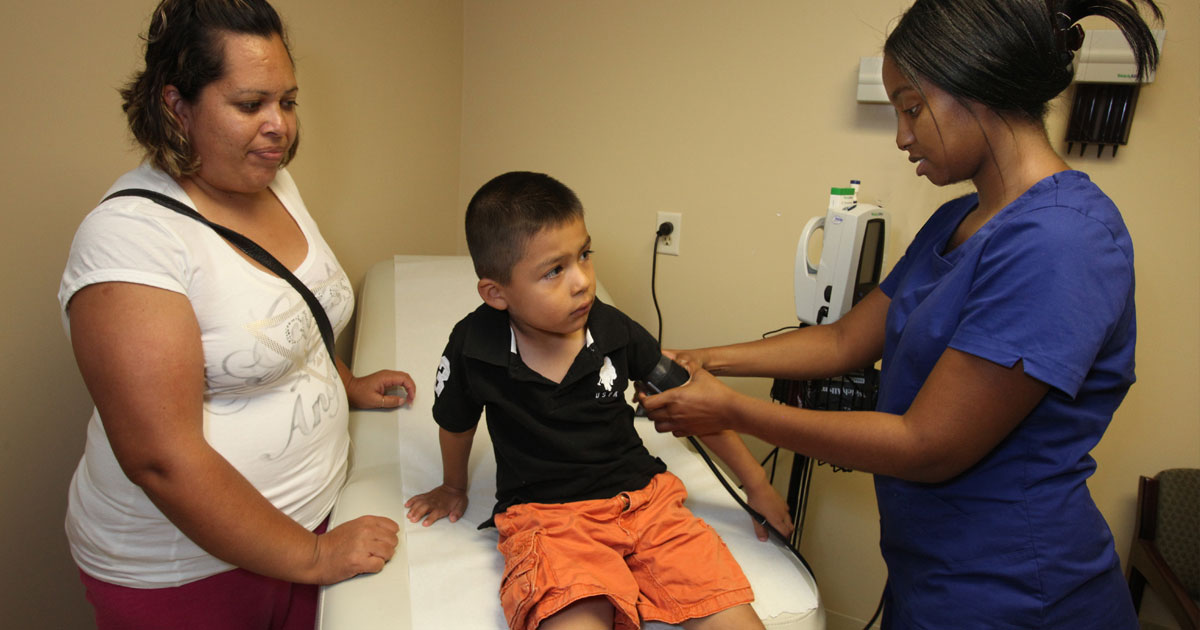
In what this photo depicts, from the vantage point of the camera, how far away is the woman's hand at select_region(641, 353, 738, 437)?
3.51 ft

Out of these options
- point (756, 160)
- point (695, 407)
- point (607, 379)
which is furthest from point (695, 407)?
point (756, 160)

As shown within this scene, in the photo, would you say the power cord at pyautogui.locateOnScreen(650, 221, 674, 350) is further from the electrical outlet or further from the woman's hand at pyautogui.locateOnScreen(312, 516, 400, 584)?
the woman's hand at pyautogui.locateOnScreen(312, 516, 400, 584)

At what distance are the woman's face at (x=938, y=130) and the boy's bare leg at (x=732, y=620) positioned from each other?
677 mm

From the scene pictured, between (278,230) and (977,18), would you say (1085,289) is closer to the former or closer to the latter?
(977,18)

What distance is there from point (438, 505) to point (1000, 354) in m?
0.90

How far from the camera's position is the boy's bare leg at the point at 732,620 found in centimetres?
95

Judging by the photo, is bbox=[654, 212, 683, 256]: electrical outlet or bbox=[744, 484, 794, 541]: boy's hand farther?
bbox=[654, 212, 683, 256]: electrical outlet

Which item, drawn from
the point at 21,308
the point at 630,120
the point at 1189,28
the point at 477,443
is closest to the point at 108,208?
the point at 21,308

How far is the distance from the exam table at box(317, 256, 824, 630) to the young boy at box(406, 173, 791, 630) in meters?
0.06

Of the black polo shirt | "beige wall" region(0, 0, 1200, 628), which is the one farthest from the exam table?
"beige wall" region(0, 0, 1200, 628)

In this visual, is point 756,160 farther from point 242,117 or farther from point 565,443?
point 242,117

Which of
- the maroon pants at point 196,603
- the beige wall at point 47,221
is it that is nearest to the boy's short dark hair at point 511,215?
the maroon pants at point 196,603

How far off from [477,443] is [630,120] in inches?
48.2

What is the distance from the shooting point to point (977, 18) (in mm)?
858
